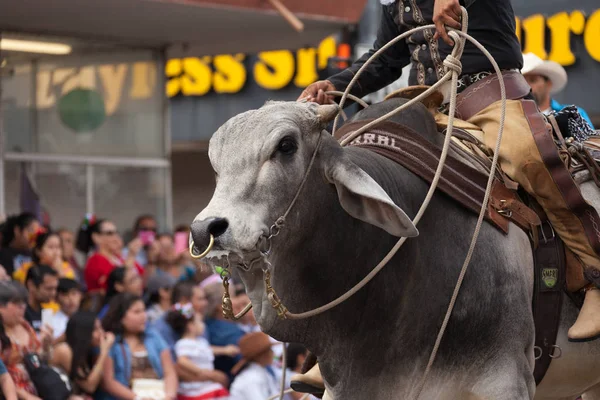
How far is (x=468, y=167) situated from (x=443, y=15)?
0.64 m

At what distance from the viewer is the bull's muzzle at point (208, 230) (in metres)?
3.65

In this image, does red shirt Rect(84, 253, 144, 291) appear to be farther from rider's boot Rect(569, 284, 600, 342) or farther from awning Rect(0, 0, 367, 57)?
rider's boot Rect(569, 284, 600, 342)

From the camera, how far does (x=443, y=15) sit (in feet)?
15.2

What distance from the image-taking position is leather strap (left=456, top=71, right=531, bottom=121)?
16.6ft

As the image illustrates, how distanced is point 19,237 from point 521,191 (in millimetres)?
6492

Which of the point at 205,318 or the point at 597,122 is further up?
the point at 597,122

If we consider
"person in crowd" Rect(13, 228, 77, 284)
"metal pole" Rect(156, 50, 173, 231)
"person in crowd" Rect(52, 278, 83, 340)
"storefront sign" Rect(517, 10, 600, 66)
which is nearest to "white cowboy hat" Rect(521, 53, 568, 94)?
"person in crowd" Rect(52, 278, 83, 340)

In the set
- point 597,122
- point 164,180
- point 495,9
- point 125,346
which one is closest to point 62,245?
point 125,346

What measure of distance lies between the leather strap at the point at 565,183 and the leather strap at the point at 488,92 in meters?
0.29

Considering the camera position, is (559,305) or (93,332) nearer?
(559,305)

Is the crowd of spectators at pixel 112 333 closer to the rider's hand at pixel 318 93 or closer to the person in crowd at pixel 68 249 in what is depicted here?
the person in crowd at pixel 68 249

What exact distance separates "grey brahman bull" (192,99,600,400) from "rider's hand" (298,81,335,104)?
0.27 meters

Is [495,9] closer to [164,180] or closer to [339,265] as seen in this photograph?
[339,265]

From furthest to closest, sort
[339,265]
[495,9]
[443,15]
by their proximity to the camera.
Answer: [495,9], [443,15], [339,265]
